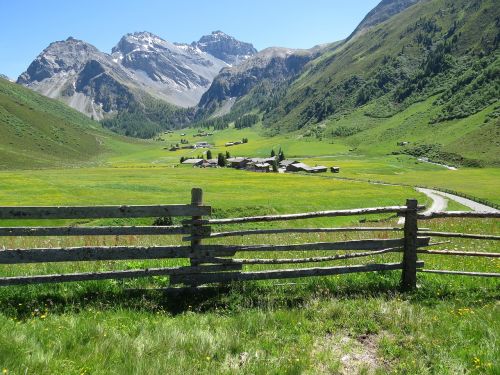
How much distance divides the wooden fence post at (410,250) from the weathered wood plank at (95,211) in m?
5.19

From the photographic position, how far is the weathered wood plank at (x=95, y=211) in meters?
9.39

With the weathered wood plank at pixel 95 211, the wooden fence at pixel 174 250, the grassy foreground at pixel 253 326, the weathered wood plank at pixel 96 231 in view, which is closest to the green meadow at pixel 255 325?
the grassy foreground at pixel 253 326

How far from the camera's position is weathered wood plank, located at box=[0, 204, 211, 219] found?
9391 millimetres

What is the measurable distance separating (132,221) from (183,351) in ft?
132

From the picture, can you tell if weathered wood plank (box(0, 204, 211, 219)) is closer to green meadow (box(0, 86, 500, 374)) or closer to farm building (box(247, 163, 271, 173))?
green meadow (box(0, 86, 500, 374))

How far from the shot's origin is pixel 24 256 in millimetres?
9344

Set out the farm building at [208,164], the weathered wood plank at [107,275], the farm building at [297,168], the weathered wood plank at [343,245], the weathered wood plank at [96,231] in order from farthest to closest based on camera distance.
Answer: the farm building at [208,164]
the farm building at [297,168]
the weathered wood plank at [343,245]
the weathered wood plank at [96,231]
the weathered wood plank at [107,275]

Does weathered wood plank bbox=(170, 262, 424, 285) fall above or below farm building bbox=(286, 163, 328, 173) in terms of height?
above

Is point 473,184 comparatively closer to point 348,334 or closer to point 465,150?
point 465,150

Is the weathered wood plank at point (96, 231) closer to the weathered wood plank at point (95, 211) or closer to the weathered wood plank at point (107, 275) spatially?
the weathered wood plank at point (95, 211)

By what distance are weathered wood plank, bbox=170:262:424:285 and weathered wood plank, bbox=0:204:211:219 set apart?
1.54 metres

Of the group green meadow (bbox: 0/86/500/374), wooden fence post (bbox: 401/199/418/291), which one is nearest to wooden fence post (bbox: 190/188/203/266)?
green meadow (bbox: 0/86/500/374)

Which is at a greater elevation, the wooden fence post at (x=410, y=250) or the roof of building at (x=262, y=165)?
the wooden fence post at (x=410, y=250)

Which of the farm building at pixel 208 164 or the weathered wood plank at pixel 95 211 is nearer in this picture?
the weathered wood plank at pixel 95 211
